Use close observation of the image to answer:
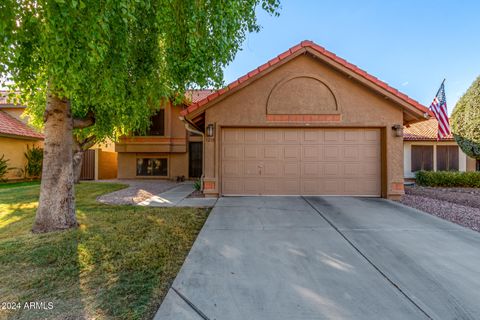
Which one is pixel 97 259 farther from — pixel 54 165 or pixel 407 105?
pixel 407 105

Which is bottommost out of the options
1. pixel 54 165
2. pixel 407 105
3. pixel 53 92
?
pixel 54 165

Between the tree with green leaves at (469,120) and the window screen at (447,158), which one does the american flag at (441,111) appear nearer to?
the tree with green leaves at (469,120)

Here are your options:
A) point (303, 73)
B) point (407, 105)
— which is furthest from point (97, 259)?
point (407, 105)

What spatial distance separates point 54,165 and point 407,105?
31.9ft

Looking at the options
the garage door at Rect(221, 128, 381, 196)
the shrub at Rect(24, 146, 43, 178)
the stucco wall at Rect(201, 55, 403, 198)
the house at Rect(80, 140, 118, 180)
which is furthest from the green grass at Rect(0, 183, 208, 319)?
the house at Rect(80, 140, 118, 180)

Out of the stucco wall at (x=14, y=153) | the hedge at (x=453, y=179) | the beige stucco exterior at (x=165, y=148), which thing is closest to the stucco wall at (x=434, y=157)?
the hedge at (x=453, y=179)

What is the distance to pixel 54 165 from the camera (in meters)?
4.56

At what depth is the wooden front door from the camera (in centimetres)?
1487

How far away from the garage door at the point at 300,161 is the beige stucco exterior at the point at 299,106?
0.91 ft

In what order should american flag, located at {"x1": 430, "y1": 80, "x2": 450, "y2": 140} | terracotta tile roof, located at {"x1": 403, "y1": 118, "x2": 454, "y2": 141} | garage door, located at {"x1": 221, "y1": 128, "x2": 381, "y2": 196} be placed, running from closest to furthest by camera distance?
garage door, located at {"x1": 221, "y1": 128, "x2": 381, "y2": 196}, american flag, located at {"x1": 430, "y1": 80, "x2": 450, "y2": 140}, terracotta tile roof, located at {"x1": 403, "y1": 118, "x2": 454, "y2": 141}

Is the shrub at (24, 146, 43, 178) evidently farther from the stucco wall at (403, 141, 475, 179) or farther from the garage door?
the stucco wall at (403, 141, 475, 179)

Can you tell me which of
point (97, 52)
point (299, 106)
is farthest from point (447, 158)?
point (97, 52)

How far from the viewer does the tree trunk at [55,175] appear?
4547 millimetres

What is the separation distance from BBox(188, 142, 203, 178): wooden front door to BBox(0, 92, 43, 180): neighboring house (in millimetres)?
9601
